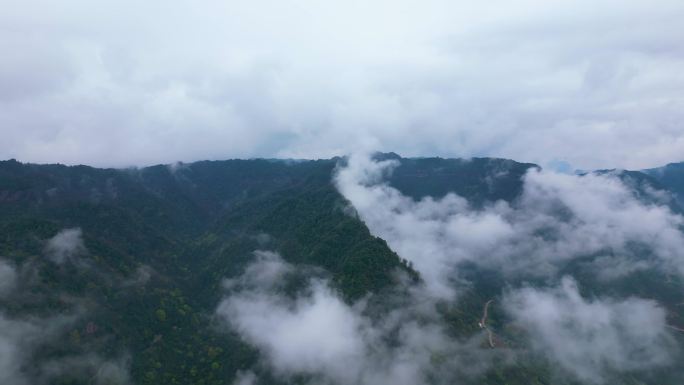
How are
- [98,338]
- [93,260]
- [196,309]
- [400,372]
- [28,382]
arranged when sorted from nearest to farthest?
[28,382] → [400,372] → [98,338] → [93,260] → [196,309]

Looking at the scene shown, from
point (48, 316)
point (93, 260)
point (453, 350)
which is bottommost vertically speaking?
point (453, 350)

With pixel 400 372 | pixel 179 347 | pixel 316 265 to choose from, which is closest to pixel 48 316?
pixel 179 347

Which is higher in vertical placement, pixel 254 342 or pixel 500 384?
pixel 254 342

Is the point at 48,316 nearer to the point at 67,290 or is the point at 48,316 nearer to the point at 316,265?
the point at 67,290

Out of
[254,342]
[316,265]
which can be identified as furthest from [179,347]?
[316,265]

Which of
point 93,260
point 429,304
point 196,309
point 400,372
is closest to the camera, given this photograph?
point 400,372

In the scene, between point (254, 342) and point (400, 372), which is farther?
point (254, 342)

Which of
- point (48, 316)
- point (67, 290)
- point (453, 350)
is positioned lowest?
point (453, 350)

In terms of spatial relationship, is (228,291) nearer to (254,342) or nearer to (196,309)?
(196,309)

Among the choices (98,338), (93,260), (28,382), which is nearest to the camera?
(28,382)
